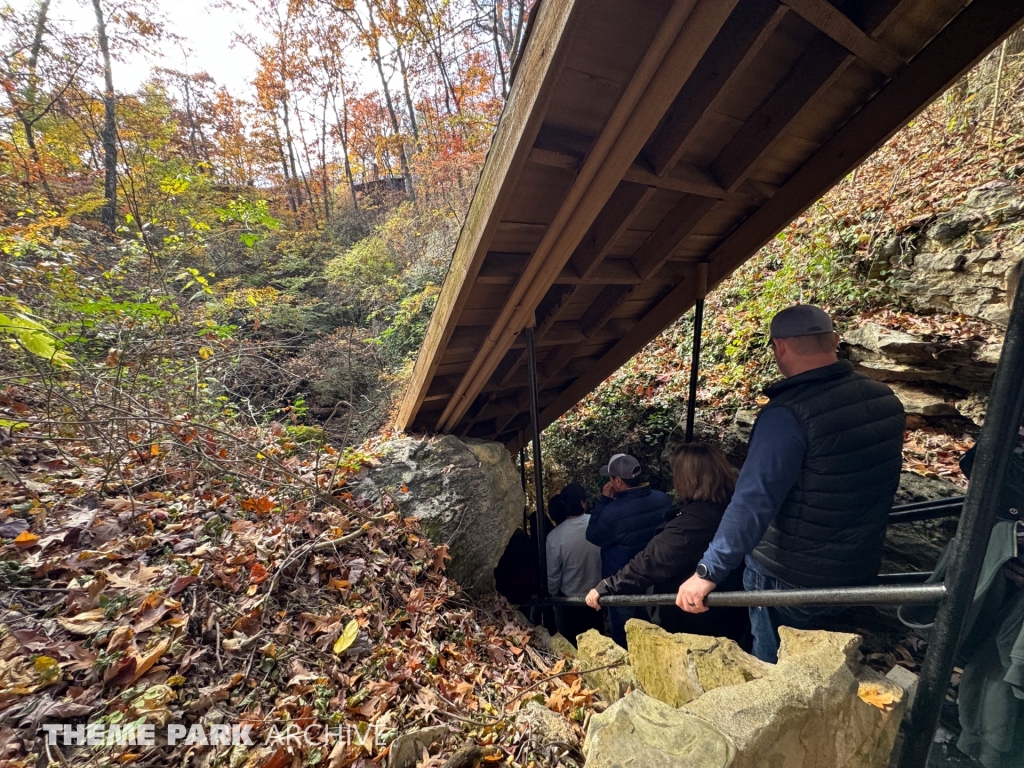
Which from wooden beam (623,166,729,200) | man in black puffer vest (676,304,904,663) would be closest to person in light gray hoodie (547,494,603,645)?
man in black puffer vest (676,304,904,663)

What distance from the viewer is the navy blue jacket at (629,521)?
3.56 meters

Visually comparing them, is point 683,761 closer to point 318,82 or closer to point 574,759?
point 574,759

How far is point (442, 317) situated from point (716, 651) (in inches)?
92.6

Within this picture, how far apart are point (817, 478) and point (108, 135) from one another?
14.4 m

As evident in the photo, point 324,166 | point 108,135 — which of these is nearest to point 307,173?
point 324,166

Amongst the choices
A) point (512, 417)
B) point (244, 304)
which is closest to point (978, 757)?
point (512, 417)

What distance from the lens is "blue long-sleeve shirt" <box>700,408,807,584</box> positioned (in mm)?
2037

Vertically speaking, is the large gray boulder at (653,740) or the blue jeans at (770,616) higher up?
the large gray boulder at (653,740)

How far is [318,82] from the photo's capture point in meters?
18.8

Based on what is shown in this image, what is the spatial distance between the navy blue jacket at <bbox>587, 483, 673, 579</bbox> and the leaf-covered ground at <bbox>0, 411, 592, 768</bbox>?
101 centimetres

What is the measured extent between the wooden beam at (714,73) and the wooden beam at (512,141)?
2.50 feet

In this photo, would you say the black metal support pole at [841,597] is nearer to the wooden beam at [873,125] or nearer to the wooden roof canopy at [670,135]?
the wooden roof canopy at [670,135]

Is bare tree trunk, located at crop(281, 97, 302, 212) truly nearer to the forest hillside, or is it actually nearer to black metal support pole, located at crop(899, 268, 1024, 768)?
the forest hillside

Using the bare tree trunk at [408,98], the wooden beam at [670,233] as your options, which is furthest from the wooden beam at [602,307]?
the bare tree trunk at [408,98]
